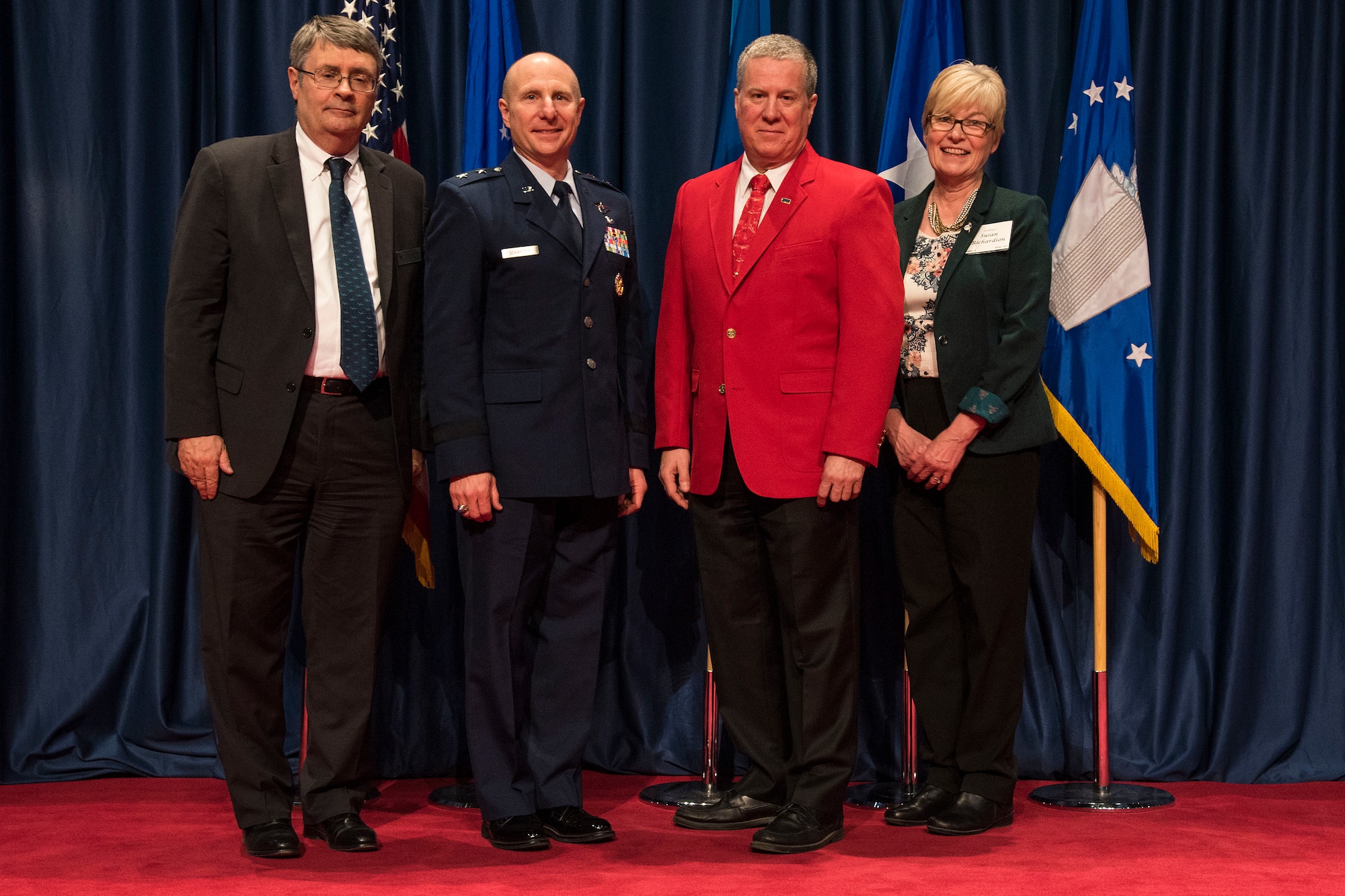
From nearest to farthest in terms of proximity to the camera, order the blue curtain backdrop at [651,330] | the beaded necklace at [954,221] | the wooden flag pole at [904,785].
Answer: the beaded necklace at [954,221], the wooden flag pole at [904,785], the blue curtain backdrop at [651,330]

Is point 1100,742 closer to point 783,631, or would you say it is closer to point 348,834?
point 783,631

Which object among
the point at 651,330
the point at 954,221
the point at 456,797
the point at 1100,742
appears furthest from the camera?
the point at 651,330

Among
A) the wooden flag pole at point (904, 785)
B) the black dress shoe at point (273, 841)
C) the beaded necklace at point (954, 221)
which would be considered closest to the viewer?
the black dress shoe at point (273, 841)

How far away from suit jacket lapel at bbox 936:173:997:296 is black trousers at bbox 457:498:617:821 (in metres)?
1.01

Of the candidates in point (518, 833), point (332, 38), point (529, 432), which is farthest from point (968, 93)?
point (518, 833)

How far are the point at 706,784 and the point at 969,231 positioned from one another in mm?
1694

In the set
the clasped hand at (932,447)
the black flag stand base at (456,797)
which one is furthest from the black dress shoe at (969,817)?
the black flag stand base at (456,797)

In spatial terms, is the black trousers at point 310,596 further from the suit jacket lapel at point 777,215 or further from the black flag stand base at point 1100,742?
the black flag stand base at point 1100,742

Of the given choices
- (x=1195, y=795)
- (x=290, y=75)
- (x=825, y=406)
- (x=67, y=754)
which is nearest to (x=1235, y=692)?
(x=1195, y=795)

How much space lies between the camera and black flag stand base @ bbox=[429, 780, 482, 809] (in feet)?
10.9

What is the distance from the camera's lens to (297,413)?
2803mm

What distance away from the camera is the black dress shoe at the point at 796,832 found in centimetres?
279

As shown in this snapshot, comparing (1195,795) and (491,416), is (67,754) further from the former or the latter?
(1195,795)

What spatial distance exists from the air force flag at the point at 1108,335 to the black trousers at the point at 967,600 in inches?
17.9
